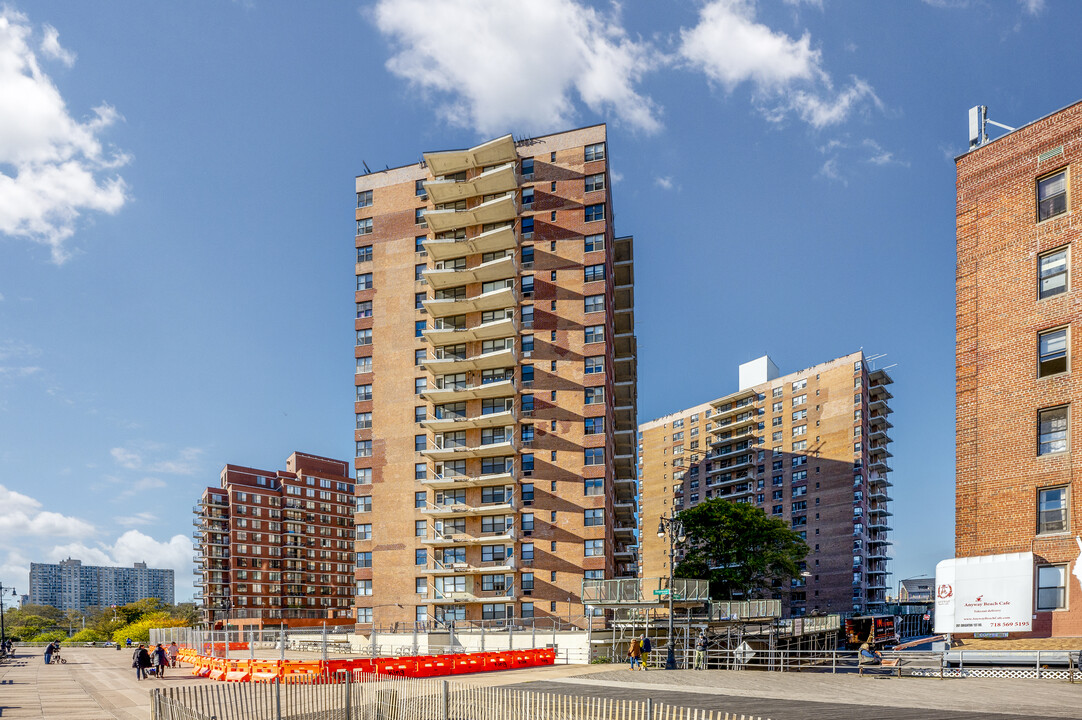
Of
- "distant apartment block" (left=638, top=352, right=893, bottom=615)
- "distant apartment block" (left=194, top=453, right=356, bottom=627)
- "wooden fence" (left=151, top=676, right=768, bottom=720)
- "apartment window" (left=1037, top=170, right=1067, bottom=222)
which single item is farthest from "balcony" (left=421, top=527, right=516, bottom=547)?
"distant apartment block" (left=194, top=453, right=356, bottom=627)

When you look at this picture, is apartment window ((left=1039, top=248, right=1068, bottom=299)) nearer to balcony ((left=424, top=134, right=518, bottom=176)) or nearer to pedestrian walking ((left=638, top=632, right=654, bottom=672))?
pedestrian walking ((left=638, top=632, right=654, bottom=672))

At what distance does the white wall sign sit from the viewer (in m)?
27.2

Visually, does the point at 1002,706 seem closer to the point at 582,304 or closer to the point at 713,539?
the point at 582,304

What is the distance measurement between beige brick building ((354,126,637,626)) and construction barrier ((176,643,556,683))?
23269mm

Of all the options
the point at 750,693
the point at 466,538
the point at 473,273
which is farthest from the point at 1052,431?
the point at 473,273

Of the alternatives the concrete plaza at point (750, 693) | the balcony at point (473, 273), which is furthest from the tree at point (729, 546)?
the concrete plaza at point (750, 693)

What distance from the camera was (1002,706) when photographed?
2030 cm

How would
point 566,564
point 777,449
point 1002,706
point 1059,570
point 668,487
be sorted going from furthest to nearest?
1. point 668,487
2. point 777,449
3. point 566,564
4. point 1059,570
5. point 1002,706

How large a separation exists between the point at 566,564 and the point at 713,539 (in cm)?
2115

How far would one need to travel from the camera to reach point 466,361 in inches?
2594

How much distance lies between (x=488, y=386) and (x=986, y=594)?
41569 mm

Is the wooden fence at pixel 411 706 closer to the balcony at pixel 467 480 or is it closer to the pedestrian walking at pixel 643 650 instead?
the pedestrian walking at pixel 643 650

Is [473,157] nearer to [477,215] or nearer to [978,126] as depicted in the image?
[477,215]

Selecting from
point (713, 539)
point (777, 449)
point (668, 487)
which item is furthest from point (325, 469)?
point (713, 539)
